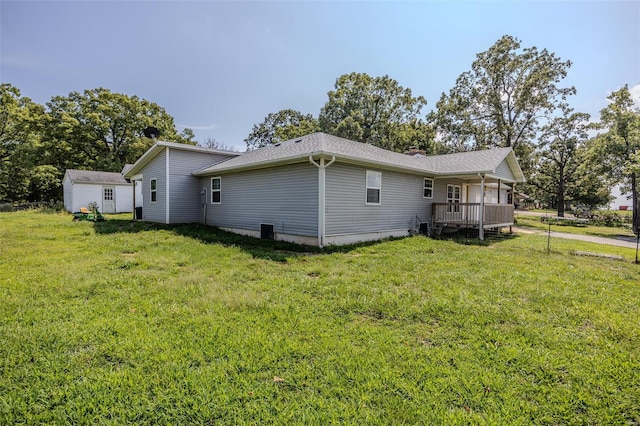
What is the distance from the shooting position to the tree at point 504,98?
2355 cm

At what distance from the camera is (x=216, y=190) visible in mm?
13297

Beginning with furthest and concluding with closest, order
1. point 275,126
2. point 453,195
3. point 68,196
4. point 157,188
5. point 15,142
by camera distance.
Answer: point 275,126 → point 15,142 → point 68,196 → point 453,195 → point 157,188

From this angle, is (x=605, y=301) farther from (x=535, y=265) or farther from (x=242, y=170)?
(x=242, y=170)

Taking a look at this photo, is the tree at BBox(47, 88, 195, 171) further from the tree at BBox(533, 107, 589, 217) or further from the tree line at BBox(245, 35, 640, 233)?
the tree at BBox(533, 107, 589, 217)

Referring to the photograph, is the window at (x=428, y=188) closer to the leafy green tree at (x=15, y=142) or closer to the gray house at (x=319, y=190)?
the gray house at (x=319, y=190)

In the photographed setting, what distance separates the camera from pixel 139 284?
513 centimetres

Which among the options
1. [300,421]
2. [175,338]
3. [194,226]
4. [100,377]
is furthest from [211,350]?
[194,226]

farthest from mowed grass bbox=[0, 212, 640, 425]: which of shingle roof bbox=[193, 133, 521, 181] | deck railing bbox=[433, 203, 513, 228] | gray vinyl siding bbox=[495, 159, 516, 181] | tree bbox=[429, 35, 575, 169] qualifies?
tree bbox=[429, 35, 575, 169]

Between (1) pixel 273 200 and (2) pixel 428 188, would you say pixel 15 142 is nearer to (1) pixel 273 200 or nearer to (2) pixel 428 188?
(1) pixel 273 200

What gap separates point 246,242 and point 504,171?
482 inches

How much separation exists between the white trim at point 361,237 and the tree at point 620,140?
1642cm

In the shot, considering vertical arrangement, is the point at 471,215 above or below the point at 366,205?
below

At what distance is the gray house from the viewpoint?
9.19 m

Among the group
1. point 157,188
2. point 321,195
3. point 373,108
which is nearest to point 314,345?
point 321,195
